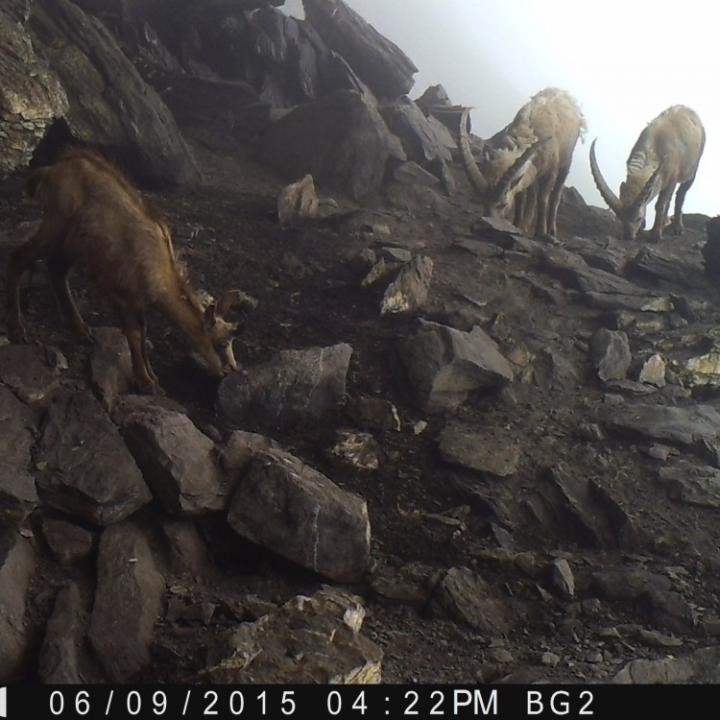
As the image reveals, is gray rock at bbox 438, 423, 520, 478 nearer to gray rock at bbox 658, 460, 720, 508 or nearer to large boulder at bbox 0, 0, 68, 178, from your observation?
gray rock at bbox 658, 460, 720, 508

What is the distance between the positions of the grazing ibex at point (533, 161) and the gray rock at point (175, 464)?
8237mm

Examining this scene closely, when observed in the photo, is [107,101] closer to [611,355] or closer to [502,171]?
[502,171]

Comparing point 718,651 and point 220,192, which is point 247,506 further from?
point 220,192

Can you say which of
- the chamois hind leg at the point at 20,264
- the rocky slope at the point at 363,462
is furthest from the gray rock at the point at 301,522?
the chamois hind leg at the point at 20,264

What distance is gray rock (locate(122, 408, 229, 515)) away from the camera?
4.96 metres

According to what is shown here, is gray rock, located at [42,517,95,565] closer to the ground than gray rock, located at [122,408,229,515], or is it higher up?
closer to the ground

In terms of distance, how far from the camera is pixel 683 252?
1323cm

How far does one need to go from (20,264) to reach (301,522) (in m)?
3.27

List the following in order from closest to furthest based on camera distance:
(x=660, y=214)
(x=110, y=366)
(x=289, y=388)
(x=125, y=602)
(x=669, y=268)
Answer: (x=125, y=602), (x=110, y=366), (x=289, y=388), (x=669, y=268), (x=660, y=214)

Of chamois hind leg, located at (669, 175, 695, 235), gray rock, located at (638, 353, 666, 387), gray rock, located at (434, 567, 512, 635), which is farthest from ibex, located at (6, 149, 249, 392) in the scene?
chamois hind leg, located at (669, 175, 695, 235)

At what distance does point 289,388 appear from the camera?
655 centimetres

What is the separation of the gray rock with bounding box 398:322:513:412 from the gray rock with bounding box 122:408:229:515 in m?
2.55

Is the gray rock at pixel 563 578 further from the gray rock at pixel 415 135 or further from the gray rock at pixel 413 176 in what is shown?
the gray rock at pixel 415 135

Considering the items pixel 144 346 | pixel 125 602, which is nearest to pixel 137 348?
pixel 144 346
